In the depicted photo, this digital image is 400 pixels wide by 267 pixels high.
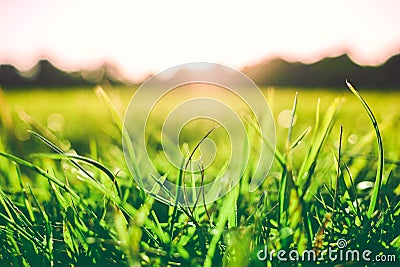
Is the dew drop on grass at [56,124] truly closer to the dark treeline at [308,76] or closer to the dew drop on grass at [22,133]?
the dew drop on grass at [22,133]

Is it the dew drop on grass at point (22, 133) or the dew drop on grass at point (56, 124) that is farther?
the dew drop on grass at point (22, 133)

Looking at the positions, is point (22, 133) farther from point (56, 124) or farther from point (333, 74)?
point (333, 74)

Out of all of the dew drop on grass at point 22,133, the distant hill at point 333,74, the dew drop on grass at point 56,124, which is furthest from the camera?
the distant hill at point 333,74

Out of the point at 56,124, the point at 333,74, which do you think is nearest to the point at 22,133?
the point at 56,124

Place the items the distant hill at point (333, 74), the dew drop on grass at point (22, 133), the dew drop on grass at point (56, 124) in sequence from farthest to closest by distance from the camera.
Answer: the distant hill at point (333, 74) < the dew drop on grass at point (22, 133) < the dew drop on grass at point (56, 124)

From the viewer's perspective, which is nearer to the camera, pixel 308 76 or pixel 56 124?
pixel 56 124

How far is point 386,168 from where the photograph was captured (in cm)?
81

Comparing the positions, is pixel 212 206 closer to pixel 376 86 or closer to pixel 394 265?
pixel 394 265

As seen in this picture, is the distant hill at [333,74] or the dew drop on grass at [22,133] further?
the distant hill at [333,74]

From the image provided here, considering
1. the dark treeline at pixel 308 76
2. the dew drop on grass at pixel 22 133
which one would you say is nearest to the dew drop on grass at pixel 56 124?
the dew drop on grass at pixel 22 133

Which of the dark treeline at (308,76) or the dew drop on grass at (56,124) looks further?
the dark treeline at (308,76)

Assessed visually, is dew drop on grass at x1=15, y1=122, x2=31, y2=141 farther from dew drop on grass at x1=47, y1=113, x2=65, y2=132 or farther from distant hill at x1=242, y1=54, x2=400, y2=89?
distant hill at x1=242, y1=54, x2=400, y2=89

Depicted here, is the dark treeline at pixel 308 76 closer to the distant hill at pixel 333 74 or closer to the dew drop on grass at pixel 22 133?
the distant hill at pixel 333 74

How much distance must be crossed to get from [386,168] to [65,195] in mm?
517
